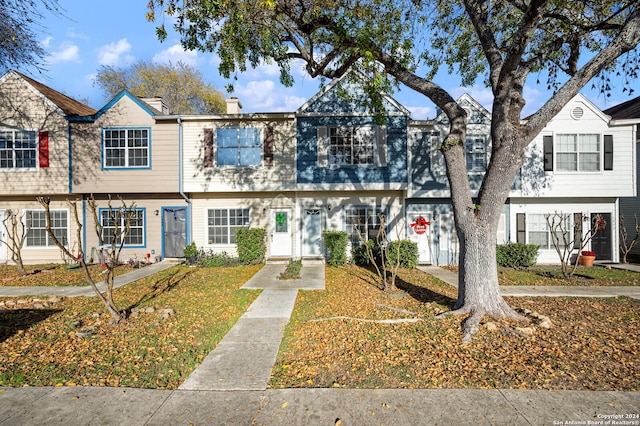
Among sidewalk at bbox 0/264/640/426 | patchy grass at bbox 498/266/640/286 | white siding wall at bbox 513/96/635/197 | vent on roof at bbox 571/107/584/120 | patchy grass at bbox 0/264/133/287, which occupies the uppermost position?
vent on roof at bbox 571/107/584/120

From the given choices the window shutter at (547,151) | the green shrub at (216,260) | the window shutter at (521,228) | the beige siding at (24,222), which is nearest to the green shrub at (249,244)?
the green shrub at (216,260)

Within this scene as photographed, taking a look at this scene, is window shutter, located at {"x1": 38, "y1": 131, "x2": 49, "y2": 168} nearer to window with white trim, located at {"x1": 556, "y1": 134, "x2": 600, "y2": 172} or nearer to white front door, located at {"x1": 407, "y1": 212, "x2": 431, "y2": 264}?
white front door, located at {"x1": 407, "y1": 212, "x2": 431, "y2": 264}

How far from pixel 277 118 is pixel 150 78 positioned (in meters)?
21.5

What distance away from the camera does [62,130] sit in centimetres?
1326

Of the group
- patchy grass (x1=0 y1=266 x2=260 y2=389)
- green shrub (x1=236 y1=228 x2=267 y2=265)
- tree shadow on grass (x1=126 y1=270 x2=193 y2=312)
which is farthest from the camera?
green shrub (x1=236 y1=228 x2=267 y2=265)

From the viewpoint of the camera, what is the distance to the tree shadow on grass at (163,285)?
7891 millimetres

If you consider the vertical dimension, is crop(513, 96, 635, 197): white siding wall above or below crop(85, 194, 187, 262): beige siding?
above

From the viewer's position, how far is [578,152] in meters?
13.7

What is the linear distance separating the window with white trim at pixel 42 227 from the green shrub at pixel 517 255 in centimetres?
1801

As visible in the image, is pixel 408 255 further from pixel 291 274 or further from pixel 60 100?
pixel 60 100

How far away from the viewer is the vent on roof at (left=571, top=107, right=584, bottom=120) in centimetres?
1363

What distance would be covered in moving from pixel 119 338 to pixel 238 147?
9366mm

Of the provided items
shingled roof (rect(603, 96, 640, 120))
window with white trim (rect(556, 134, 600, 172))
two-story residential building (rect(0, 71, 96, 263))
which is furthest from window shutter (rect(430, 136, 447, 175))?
two-story residential building (rect(0, 71, 96, 263))

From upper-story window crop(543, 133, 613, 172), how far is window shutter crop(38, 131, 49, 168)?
2036cm
